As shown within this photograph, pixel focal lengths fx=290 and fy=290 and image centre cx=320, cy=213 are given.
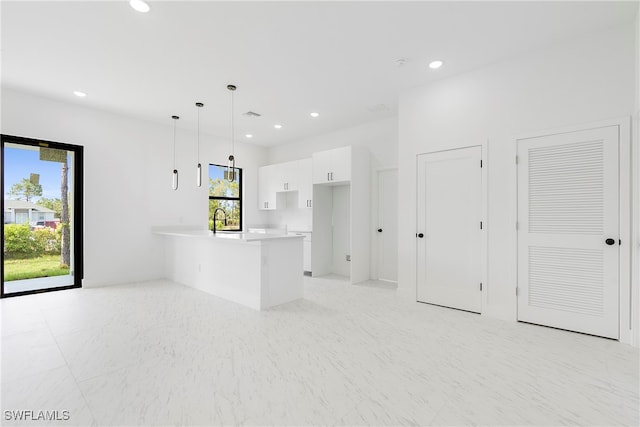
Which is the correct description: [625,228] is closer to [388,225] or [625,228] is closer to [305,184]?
[388,225]

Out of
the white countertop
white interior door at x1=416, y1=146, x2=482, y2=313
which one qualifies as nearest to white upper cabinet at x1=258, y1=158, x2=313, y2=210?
the white countertop

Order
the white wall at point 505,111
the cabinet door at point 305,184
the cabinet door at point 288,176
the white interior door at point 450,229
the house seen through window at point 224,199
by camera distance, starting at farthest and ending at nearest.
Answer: the house seen through window at point 224,199, the cabinet door at point 288,176, the cabinet door at point 305,184, the white interior door at point 450,229, the white wall at point 505,111

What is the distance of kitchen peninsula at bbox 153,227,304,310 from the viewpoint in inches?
142

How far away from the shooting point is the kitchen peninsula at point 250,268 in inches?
142

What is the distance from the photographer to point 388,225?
518 centimetres

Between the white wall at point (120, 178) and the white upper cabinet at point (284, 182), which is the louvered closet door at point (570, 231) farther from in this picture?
the white wall at point (120, 178)

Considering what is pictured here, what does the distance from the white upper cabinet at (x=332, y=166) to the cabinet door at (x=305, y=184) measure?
Answer: 7.3 inches

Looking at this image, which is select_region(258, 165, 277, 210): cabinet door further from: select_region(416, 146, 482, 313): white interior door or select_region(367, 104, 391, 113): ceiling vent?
select_region(416, 146, 482, 313): white interior door

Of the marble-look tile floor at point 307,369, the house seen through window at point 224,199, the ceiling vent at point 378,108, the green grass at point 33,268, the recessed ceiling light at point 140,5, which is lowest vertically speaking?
the marble-look tile floor at point 307,369

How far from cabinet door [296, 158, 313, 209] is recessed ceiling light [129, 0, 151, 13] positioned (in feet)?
12.0

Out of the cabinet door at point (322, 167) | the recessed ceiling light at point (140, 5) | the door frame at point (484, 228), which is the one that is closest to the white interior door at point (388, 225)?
the cabinet door at point (322, 167)

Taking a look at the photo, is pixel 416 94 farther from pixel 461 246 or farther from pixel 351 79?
pixel 461 246

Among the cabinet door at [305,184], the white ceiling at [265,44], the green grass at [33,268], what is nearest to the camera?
the white ceiling at [265,44]

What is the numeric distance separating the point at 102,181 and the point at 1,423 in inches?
158
